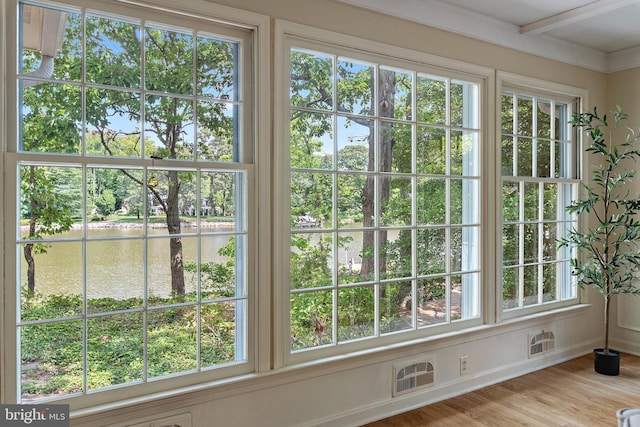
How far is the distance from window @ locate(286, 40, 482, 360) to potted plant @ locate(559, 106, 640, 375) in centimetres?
108

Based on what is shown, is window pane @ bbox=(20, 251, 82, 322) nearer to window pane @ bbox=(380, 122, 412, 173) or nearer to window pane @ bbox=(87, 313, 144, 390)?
window pane @ bbox=(87, 313, 144, 390)

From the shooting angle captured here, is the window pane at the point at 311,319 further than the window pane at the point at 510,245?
No

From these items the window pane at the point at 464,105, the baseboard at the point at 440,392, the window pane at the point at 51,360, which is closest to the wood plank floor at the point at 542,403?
the baseboard at the point at 440,392

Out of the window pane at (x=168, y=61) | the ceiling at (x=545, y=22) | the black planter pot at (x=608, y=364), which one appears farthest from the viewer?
the black planter pot at (x=608, y=364)

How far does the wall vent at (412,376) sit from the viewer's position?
9.48 ft

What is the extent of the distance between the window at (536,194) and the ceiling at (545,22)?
41cm

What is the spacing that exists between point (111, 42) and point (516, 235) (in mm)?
3188

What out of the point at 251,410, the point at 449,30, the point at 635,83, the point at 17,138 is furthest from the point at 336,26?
the point at 635,83

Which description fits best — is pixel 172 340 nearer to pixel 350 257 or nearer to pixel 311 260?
pixel 311 260

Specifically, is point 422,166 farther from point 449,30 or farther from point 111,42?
point 111,42

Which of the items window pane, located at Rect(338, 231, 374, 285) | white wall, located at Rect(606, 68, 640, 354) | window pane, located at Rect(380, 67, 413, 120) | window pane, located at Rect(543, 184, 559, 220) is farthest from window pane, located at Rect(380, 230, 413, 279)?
white wall, located at Rect(606, 68, 640, 354)

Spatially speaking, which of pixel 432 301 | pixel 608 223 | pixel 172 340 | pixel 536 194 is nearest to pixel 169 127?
pixel 172 340

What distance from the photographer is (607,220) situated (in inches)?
152

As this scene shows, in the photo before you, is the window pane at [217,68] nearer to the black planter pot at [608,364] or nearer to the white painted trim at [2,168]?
the white painted trim at [2,168]
